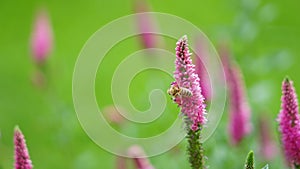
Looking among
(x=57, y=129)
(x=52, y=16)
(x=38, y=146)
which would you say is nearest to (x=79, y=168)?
(x=57, y=129)

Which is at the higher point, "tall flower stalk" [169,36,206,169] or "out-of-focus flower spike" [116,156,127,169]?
"out-of-focus flower spike" [116,156,127,169]

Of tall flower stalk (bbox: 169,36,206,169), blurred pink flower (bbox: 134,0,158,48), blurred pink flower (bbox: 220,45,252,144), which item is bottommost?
tall flower stalk (bbox: 169,36,206,169)

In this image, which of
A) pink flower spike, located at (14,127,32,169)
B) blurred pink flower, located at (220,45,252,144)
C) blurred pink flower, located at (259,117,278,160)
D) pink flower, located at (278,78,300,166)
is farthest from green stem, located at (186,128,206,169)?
blurred pink flower, located at (259,117,278,160)

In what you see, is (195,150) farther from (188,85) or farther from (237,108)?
(237,108)

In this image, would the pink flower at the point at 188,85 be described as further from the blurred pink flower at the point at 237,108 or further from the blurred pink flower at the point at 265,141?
the blurred pink flower at the point at 265,141

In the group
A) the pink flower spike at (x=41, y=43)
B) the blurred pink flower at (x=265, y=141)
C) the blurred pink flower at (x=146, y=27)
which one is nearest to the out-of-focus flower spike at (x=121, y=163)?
the blurred pink flower at (x=265, y=141)

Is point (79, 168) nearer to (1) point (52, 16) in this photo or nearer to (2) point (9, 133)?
(2) point (9, 133)

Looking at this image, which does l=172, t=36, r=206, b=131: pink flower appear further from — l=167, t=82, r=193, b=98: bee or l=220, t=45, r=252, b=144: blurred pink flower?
l=220, t=45, r=252, b=144: blurred pink flower
